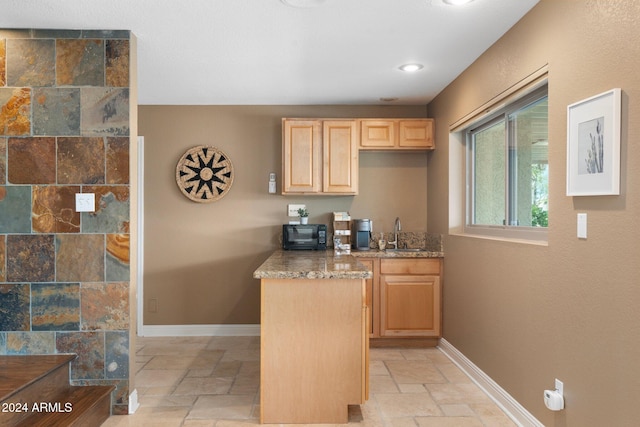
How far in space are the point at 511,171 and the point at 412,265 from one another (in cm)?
140

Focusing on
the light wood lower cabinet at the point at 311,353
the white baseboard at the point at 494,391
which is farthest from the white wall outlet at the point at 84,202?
the white baseboard at the point at 494,391

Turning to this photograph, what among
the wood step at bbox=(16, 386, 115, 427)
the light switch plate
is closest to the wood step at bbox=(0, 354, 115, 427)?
the wood step at bbox=(16, 386, 115, 427)

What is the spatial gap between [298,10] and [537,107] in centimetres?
154

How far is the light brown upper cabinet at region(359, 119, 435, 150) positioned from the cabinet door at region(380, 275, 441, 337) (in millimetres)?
1287

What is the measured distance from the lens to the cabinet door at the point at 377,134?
436 centimetres

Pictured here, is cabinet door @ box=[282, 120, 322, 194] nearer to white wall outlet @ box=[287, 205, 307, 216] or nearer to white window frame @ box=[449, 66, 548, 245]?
white wall outlet @ box=[287, 205, 307, 216]

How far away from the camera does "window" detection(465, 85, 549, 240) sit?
2.63m

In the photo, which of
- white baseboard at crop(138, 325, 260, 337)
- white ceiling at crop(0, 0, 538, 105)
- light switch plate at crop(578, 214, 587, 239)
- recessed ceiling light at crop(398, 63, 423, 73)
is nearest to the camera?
light switch plate at crop(578, 214, 587, 239)

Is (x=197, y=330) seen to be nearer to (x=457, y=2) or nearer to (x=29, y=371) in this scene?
(x=29, y=371)

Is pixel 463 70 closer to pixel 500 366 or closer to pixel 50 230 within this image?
pixel 500 366

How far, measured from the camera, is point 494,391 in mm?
2945

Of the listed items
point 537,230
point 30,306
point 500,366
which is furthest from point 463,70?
point 30,306

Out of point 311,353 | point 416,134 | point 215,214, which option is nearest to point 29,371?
point 311,353

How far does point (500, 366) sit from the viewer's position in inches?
113
